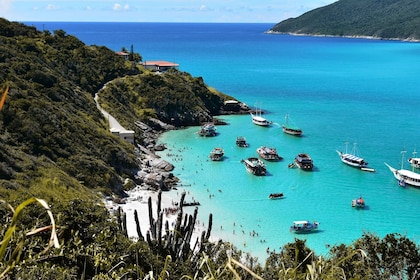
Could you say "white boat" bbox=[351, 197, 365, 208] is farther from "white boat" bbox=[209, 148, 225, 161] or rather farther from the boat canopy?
"white boat" bbox=[209, 148, 225, 161]

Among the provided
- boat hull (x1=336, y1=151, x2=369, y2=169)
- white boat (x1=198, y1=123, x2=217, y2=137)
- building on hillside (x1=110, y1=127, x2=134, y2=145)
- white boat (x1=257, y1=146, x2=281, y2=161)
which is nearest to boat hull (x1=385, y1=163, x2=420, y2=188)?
boat hull (x1=336, y1=151, x2=369, y2=169)

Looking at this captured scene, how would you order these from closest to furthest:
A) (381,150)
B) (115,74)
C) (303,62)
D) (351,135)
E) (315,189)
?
1. (315,189)
2. (381,150)
3. (351,135)
4. (115,74)
5. (303,62)

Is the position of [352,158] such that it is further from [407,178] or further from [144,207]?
[144,207]

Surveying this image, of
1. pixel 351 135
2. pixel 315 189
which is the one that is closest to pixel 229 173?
pixel 315 189

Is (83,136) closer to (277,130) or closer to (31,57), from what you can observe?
(31,57)

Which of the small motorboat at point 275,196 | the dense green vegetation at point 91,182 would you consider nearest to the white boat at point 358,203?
the small motorboat at point 275,196

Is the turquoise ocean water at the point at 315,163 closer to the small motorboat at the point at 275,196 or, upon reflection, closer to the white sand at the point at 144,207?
the small motorboat at the point at 275,196

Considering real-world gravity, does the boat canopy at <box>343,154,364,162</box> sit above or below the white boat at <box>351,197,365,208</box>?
above
